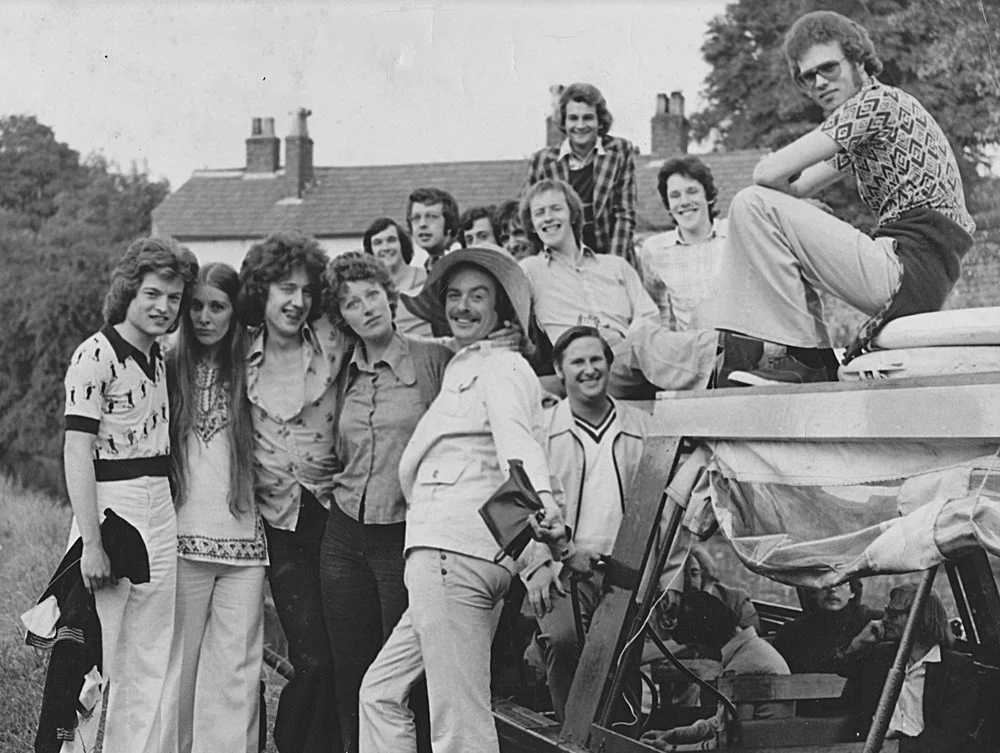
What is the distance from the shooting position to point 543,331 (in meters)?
5.75

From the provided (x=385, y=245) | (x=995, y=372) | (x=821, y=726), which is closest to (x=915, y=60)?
(x=385, y=245)

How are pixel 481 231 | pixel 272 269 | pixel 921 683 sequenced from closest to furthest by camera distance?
1. pixel 921 683
2. pixel 272 269
3. pixel 481 231

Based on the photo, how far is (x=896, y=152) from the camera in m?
4.09

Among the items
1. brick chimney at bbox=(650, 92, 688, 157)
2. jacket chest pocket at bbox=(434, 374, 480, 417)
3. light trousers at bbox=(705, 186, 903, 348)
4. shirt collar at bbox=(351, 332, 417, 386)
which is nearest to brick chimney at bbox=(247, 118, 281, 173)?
brick chimney at bbox=(650, 92, 688, 157)

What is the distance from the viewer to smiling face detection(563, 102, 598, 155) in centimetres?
653

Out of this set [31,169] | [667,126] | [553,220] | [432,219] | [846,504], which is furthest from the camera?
[31,169]

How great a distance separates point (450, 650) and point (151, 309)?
175 cm

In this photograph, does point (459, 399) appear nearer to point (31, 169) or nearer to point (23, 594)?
point (23, 594)

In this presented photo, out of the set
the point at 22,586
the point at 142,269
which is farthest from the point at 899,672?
the point at 22,586

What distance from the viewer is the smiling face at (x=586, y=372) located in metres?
5.08

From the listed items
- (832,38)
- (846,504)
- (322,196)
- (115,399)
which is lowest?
(846,504)

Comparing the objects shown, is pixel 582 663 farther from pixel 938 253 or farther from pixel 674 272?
pixel 674 272

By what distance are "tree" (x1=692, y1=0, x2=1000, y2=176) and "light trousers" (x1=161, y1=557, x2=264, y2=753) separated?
1481 centimetres

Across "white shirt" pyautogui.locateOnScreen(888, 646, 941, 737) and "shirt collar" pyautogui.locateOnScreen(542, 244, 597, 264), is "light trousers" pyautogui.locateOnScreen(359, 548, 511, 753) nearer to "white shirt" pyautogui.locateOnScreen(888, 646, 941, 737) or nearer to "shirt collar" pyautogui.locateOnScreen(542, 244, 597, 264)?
"white shirt" pyautogui.locateOnScreen(888, 646, 941, 737)
